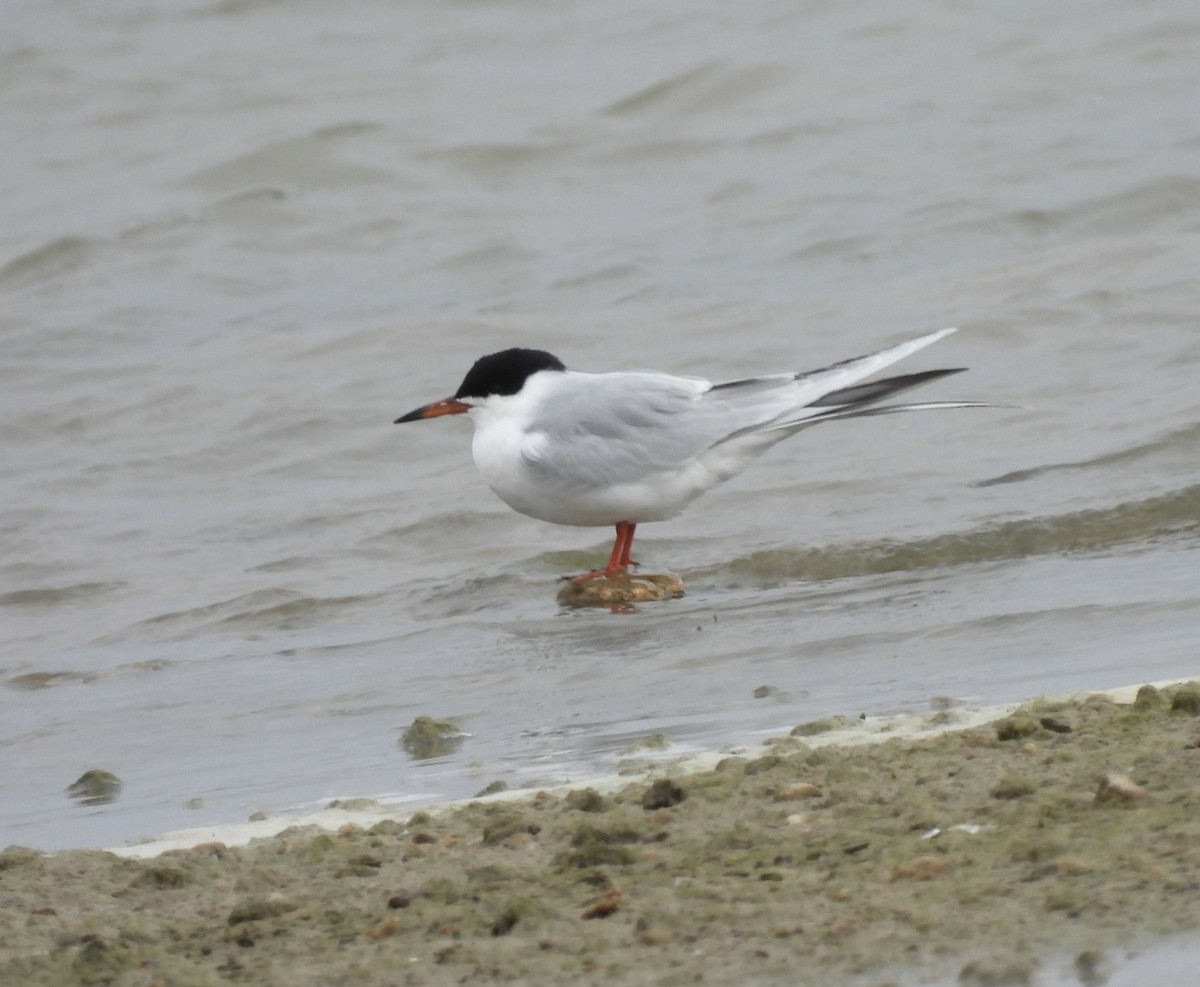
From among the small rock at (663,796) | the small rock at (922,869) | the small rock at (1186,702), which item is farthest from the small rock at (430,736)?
the small rock at (922,869)

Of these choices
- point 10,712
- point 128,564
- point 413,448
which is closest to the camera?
point 10,712

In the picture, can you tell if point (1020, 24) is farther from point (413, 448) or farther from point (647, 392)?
point (647, 392)

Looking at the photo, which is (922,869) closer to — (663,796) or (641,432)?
(663,796)

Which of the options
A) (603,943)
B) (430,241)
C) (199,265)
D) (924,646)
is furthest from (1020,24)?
(603,943)

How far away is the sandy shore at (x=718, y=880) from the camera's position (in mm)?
2555

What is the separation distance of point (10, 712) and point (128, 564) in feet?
7.54

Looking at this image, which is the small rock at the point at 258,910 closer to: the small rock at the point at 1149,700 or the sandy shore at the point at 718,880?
the sandy shore at the point at 718,880

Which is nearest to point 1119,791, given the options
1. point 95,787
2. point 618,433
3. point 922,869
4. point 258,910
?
point 922,869

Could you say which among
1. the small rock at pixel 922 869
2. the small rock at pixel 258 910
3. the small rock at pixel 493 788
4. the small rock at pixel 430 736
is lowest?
the small rock at pixel 430 736

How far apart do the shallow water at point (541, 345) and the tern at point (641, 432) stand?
38cm

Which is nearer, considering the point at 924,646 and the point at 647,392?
the point at 924,646

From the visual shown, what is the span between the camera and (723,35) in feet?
54.2

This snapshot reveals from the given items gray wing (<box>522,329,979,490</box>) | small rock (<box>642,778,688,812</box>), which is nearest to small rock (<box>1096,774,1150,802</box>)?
small rock (<box>642,778,688,812</box>)

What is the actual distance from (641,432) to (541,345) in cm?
419
